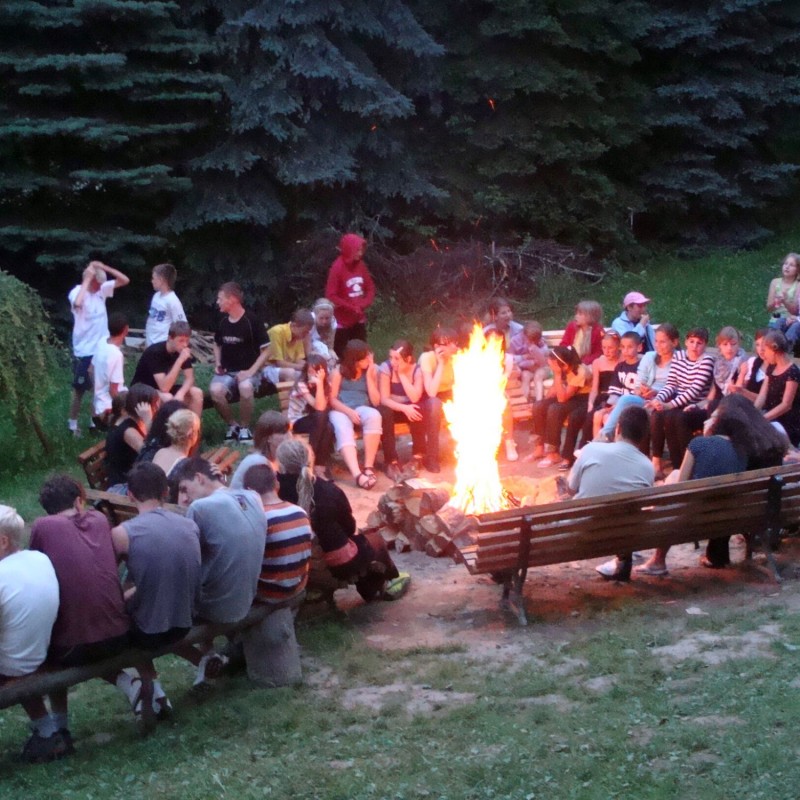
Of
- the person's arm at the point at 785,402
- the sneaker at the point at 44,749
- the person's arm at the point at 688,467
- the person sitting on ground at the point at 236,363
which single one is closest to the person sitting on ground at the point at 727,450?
the person's arm at the point at 688,467

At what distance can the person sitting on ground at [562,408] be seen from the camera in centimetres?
1110

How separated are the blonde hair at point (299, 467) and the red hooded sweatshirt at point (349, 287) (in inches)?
207

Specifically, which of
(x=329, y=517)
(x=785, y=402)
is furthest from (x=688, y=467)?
(x=329, y=517)

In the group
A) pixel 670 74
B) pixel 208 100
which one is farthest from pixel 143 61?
pixel 670 74

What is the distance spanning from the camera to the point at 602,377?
437 inches

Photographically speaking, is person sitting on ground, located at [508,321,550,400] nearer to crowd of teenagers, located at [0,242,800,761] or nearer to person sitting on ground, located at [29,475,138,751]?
crowd of teenagers, located at [0,242,800,761]

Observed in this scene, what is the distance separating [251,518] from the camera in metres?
6.74

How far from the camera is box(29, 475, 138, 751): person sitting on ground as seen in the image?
6.10 metres

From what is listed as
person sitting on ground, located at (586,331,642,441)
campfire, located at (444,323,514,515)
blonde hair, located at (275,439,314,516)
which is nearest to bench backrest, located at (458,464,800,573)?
campfire, located at (444,323,514,515)

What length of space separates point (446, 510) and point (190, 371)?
328 cm

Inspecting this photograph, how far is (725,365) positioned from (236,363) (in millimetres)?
4481

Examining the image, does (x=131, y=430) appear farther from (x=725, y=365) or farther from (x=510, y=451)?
(x=725, y=365)

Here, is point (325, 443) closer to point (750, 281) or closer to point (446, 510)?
point (446, 510)

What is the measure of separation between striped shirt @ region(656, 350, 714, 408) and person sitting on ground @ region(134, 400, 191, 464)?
4.26 meters
